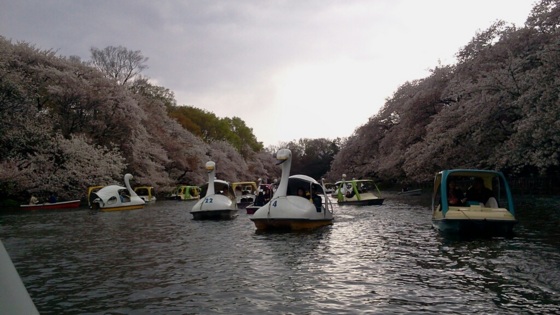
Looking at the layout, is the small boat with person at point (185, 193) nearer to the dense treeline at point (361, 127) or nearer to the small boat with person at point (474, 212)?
the dense treeline at point (361, 127)

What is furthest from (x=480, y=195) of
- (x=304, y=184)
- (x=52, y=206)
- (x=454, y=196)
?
(x=52, y=206)

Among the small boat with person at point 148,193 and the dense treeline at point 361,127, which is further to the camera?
the small boat with person at point 148,193

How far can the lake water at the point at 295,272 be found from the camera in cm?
836

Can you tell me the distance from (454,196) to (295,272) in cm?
875

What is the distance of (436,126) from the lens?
3647cm

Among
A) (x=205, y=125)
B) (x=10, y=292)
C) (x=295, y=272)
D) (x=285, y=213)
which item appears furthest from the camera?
(x=205, y=125)

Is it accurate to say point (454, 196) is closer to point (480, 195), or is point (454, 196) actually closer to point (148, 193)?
point (480, 195)

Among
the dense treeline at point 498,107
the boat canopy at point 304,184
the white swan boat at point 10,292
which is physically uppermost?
the dense treeline at point 498,107

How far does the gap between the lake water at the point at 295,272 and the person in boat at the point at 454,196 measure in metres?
1.37

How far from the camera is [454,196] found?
57.5 ft

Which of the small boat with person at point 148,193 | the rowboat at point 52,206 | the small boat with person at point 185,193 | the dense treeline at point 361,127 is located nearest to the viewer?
the dense treeline at point 361,127

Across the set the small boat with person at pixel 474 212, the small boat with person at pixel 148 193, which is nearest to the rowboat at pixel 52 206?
the small boat with person at pixel 148 193

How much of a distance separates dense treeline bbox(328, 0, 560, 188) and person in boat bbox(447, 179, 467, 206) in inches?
397

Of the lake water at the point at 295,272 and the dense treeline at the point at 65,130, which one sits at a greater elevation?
the dense treeline at the point at 65,130
